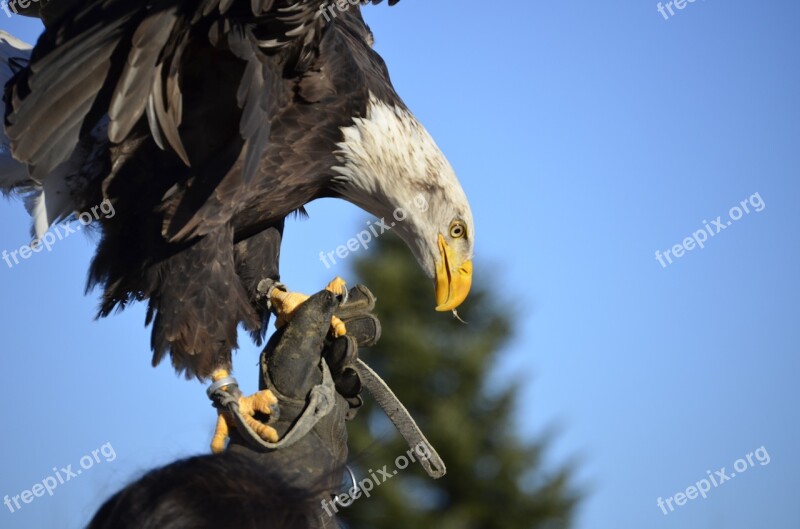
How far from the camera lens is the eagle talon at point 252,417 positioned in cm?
267

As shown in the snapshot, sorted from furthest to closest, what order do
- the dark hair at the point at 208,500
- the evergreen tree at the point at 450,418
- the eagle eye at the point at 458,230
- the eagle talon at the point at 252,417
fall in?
the evergreen tree at the point at 450,418
the eagle eye at the point at 458,230
the eagle talon at the point at 252,417
the dark hair at the point at 208,500

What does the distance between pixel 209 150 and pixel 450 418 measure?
9523mm

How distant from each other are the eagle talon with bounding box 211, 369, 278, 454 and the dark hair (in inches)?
57.6

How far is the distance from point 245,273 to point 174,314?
0.41 metres

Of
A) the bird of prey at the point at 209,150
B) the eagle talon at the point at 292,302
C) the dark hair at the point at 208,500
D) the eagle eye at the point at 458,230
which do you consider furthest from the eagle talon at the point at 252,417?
the dark hair at the point at 208,500

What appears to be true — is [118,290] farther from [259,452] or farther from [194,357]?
[259,452]

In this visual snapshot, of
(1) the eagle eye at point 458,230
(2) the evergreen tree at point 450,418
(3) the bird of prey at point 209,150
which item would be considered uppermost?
(3) the bird of prey at point 209,150

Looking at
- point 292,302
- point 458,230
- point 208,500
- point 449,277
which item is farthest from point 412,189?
point 208,500

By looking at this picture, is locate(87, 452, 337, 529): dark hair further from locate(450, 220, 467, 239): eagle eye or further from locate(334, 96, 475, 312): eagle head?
locate(450, 220, 467, 239): eagle eye

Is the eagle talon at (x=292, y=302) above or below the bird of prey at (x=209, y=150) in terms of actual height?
below

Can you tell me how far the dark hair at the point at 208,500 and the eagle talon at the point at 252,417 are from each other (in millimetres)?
1464

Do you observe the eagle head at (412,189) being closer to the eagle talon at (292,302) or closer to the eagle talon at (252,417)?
the eagle talon at (292,302)

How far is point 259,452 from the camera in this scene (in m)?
2.58

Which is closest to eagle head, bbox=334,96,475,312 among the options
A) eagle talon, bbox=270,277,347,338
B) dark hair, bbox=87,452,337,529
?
eagle talon, bbox=270,277,347,338
